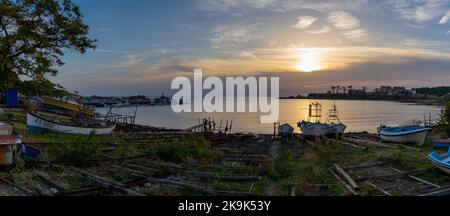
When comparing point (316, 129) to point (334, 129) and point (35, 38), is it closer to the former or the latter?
point (334, 129)

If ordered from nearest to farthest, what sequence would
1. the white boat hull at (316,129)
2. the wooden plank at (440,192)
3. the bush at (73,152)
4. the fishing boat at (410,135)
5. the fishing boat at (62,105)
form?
1. the wooden plank at (440,192)
2. the bush at (73,152)
3. the fishing boat at (410,135)
4. the white boat hull at (316,129)
5. the fishing boat at (62,105)

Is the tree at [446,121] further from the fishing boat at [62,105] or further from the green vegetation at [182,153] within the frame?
the fishing boat at [62,105]

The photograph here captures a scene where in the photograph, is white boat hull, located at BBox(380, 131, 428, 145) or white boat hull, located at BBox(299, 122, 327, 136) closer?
white boat hull, located at BBox(380, 131, 428, 145)

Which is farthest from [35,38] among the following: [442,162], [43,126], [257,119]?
[257,119]

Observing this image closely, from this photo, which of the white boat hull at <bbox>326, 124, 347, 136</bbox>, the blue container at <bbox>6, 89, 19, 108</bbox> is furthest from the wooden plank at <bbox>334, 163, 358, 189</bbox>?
the blue container at <bbox>6, 89, 19, 108</bbox>

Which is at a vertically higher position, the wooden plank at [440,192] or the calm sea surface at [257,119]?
the wooden plank at [440,192]

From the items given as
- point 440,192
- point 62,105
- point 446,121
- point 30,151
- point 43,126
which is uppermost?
point 62,105

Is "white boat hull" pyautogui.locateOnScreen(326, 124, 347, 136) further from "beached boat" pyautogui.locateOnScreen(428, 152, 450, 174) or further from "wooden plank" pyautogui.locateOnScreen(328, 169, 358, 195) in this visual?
"beached boat" pyautogui.locateOnScreen(428, 152, 450, 174)

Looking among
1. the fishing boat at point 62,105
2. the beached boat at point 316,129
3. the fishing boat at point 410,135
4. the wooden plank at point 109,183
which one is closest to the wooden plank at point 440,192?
the wooden plank at point 109,183

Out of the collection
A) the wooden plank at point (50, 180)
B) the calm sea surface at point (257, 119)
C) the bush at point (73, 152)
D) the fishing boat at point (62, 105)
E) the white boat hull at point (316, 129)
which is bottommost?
the calm sea surface at point (257, 119)

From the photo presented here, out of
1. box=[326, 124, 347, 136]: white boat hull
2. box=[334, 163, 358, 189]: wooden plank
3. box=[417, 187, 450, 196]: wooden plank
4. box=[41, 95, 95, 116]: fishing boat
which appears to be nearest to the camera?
box=[417, 187, 450, 196]: wooden plank
